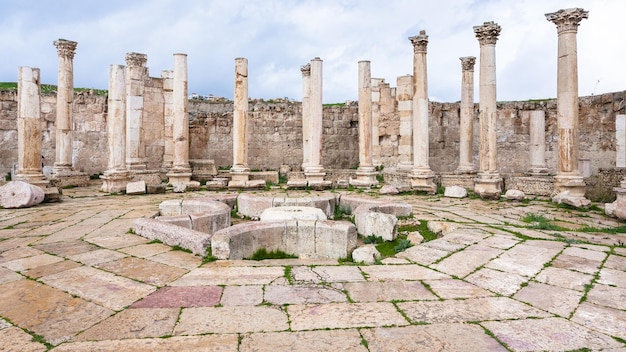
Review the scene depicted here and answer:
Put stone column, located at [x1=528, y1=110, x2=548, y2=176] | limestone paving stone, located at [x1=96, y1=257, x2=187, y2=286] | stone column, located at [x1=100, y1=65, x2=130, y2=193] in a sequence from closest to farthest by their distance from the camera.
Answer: limestone paving stone, located at [x1=96, y1=257, x2=187, y2=286]
stone column, located at [x1=100, y1=65, x2=130, y2=193]
stone column, located at [x1=528, y1=110, x2=548, y2=176]

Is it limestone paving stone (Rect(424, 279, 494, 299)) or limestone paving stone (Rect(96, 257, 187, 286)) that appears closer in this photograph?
limestone paving stone (Rect(424, 279, 494, 299))

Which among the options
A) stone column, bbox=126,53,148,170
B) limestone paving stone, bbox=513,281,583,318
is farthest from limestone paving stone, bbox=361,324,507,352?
stone column, bbox=126,53,148,170

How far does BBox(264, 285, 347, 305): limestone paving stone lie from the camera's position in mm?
3801

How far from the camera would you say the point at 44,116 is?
18.3 meters

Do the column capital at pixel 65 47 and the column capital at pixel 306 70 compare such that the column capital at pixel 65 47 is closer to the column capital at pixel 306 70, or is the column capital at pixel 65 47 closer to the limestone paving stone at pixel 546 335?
the column capital at pixel 306 70

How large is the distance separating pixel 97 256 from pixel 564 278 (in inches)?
227

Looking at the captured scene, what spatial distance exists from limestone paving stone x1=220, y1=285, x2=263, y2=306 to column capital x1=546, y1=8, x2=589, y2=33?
39.3 ft

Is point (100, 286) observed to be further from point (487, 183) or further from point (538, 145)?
point (538, 145)

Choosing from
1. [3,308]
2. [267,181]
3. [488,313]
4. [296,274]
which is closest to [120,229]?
[3,308]

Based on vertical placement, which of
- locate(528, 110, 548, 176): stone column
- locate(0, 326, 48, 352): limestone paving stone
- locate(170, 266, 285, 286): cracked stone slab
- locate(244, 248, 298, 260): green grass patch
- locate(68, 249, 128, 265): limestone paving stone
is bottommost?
locate(244, 248, 298, 260): green grass patch

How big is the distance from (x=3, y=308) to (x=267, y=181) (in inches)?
522

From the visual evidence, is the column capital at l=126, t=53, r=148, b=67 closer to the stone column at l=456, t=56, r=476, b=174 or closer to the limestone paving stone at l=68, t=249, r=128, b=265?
the limestone paving stone at l=68, t=249, r=128, b=265

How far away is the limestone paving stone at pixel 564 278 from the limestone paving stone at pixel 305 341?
2.67 metres

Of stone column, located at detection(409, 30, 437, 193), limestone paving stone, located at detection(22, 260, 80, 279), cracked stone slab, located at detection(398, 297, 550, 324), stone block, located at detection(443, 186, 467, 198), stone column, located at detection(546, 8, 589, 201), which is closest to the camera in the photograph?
cracked stone slab, located at detection(398, 297, 550, 324)
